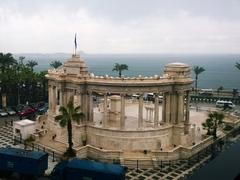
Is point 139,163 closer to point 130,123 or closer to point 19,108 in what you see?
point 130,123

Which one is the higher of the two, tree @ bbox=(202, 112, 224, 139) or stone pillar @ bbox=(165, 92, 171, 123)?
stone pillar @ bbox=(165, 92, 171, 123)

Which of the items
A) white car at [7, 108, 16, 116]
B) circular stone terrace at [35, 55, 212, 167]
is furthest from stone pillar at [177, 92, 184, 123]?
white car at [7, 108, 16, 116]

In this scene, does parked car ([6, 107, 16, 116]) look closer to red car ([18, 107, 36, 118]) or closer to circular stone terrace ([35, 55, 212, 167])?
red car ([18, 107, 36, 118])

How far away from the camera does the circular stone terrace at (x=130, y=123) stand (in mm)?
50125

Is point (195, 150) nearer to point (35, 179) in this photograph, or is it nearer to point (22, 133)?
point (35, 179)

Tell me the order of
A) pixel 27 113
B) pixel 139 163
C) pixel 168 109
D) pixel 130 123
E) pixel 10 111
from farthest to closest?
pixel 10 111 < pixel 27 113 < pixel 130 123 < pixel 168 109 < pixel 139 163

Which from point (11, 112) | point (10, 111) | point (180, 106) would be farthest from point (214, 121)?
point (10, 111)

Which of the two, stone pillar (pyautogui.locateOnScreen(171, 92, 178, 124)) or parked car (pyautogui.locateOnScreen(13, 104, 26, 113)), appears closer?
stone pillar (pyautogui.locateOnScreen(171, 92, 178, 124))

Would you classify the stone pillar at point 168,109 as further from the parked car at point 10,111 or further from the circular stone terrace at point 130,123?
the parked car at point 10,111

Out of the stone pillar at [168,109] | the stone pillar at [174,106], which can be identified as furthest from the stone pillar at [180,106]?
the stone pillar at [168,109]

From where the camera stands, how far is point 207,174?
35.6 feet

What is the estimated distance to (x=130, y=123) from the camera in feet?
187

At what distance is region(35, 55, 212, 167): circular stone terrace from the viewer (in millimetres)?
50125

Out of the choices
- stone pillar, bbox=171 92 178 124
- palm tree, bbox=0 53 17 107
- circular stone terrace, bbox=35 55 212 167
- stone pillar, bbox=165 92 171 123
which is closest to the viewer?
circular stone terrace, bbox=35 55 212 167
